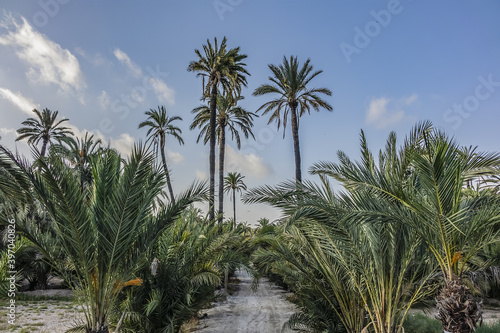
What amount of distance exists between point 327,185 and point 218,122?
19250 mm

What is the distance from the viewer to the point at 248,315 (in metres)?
11.2

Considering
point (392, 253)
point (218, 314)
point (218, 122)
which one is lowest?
point (218, 314)

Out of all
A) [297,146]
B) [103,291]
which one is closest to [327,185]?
[103,291]

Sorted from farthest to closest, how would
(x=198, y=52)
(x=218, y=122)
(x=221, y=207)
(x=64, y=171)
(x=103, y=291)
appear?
→ (x=218, y=122), (x=221, y=207), (x=198, y=52), (x=103, y=291), (x=64, y=171)

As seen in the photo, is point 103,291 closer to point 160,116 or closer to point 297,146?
point 297,146

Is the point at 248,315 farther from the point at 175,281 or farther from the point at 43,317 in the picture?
the point at 43,317

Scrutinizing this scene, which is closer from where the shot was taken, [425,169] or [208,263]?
[425,169]

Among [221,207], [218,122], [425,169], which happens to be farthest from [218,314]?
[218,122]

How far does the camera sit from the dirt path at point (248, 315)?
30.8 ft

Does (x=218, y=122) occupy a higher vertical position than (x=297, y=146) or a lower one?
higher

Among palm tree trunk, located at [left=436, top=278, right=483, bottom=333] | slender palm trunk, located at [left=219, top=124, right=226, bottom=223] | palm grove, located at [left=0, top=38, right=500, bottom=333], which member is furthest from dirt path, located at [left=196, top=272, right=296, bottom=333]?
slender palm trunk, located at [left=219, top=124, right=226, bottom=223]

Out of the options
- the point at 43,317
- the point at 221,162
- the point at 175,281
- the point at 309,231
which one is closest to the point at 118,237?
the point at 175,281

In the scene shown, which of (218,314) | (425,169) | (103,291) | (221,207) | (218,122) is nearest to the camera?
(425,169)

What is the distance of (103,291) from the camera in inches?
208
